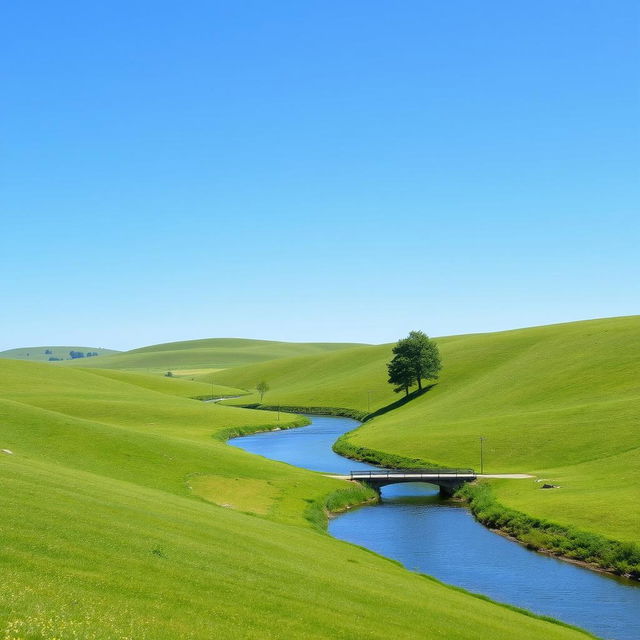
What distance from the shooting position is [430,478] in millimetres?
80125

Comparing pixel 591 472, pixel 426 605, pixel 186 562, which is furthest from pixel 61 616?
pixel 591 472

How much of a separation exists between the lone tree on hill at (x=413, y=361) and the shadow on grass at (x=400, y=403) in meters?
2.37

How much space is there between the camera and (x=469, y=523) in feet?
217

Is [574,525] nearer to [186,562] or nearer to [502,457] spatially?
[502,457]

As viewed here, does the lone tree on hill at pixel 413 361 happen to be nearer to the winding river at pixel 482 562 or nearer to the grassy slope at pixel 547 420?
the grassy slope at pixel 547 420

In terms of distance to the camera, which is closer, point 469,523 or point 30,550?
point 30,550

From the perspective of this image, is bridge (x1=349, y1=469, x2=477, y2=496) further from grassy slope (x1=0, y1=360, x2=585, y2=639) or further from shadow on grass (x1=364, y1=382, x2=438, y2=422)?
shadow on grass (x1=364, y1=382, x2=438, y2=422)

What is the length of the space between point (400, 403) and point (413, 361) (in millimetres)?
9687

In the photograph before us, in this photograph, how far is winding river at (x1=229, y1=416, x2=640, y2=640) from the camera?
42.4m

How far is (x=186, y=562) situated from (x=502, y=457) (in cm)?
6824

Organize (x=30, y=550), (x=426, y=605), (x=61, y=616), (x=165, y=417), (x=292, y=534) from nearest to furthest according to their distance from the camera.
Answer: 1. (x=61, y=616)
2. (x=30, y=550)
3. (x=426, y=605)
4. (x=292, y=534)
5. (x=165, y=417)

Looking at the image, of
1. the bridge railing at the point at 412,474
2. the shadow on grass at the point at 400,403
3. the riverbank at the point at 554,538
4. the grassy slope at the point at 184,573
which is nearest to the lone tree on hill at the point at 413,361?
the shadow on grass at the point at 400,403

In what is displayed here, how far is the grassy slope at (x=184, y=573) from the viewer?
20188 mm

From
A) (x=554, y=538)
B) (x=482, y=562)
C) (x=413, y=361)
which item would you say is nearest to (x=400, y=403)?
(x=413, y=361)
